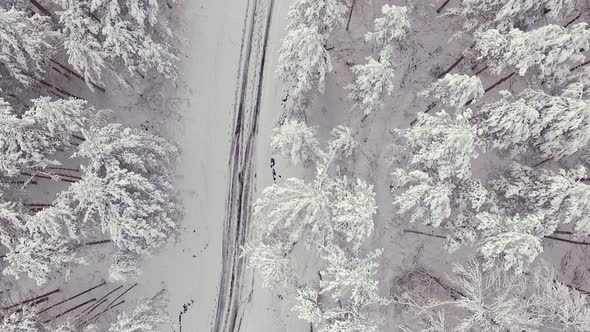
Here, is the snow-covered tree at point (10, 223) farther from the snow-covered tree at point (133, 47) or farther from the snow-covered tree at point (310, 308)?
the snow-covered tree at point (310, 308)

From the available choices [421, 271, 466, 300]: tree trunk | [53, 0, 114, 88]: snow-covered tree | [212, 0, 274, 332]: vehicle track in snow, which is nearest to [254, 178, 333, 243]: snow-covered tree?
[212, 0, 274, 332]: vehicle track in snow

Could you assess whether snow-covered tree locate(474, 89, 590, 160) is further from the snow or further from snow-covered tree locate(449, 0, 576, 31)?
the snow

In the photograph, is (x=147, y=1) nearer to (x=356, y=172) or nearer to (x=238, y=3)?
(x=238, y=3)

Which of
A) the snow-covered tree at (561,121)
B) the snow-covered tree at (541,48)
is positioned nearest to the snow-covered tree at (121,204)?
the snow-covered tree at (541,48)

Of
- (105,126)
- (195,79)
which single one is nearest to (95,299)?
(105,126)

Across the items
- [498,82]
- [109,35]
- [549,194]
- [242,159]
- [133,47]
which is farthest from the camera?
[242,159]

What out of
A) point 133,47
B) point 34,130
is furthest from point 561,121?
point 34,130

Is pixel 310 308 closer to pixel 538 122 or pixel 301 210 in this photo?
pixel 301 210
